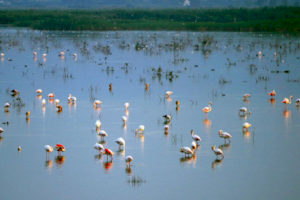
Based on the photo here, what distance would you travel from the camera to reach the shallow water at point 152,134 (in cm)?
920

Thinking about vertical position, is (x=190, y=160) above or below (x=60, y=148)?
below

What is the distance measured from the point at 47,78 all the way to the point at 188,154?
45.1 ft

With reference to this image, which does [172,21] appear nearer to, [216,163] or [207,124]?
[207,124]

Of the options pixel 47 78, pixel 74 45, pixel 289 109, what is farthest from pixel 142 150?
pixel 74 45

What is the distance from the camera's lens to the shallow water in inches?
362

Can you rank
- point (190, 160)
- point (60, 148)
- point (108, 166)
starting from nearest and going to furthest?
point (108, 166) < point (190, 160) < point (60, 148)

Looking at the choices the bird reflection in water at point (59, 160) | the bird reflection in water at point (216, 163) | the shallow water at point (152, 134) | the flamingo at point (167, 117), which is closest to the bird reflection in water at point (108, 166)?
the shallow water at point (152, 134)

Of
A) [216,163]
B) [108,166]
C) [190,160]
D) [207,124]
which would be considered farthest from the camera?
[207,124]

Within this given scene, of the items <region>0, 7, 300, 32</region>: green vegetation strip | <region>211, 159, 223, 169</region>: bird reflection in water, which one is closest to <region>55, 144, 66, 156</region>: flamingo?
<region>211, 159, 223, 169</region>: bird reflection in water

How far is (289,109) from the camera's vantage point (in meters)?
15.9

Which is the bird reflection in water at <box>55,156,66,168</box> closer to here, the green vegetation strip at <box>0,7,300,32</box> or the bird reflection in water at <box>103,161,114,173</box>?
the bird reflection in water at <box>103,161,114,173</box>

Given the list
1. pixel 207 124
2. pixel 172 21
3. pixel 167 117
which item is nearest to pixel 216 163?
pixel 207 124

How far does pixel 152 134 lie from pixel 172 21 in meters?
62.4

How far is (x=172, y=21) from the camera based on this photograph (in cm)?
7412
